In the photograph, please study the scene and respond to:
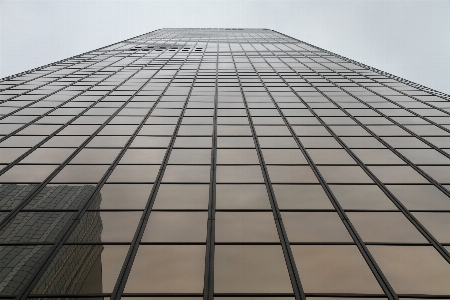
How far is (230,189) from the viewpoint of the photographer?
15633mm

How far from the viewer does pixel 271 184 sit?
1612 cm

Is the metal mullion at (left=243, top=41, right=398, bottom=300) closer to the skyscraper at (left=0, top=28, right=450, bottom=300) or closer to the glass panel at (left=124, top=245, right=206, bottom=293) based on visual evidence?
the skyscraper at (left=0, top=28, right=450, bottom=300)

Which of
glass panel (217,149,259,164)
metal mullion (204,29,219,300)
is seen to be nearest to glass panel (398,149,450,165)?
glass panel (217,149,259,164)

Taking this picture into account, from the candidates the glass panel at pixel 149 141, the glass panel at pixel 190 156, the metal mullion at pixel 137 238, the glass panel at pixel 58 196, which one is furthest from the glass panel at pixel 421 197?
the glass panel at pixel 58 196

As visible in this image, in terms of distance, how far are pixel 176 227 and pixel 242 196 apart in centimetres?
310

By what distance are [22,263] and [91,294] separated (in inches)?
102

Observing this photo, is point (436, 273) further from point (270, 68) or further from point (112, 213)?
point (270, 68)

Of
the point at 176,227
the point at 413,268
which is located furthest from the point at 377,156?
the point at 176,227

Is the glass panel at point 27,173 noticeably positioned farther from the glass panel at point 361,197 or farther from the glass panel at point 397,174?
the glass panel at point 397,174

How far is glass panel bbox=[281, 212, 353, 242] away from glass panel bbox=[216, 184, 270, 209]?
115 cm

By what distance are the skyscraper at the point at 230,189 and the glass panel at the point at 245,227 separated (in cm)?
6

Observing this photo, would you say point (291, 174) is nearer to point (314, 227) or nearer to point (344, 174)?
point (344, 174)

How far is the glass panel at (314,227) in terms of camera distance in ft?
41.2

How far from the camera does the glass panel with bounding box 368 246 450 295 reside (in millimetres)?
10453
